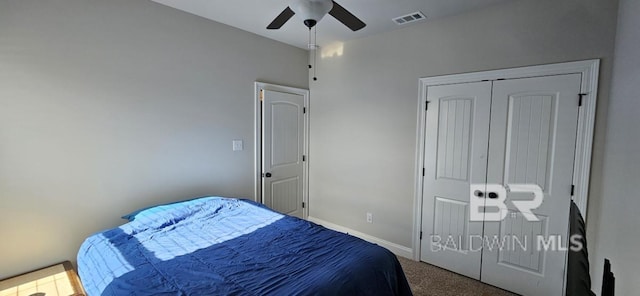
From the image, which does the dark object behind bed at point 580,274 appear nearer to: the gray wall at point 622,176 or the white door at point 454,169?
the gray wall at point 622,176

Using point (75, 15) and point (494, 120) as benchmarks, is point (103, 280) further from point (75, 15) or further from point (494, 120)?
point (494, 120)

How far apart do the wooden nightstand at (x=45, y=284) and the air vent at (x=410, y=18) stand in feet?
11.2

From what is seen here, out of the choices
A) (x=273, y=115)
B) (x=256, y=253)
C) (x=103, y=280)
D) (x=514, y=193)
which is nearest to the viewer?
(x=103, y=280)

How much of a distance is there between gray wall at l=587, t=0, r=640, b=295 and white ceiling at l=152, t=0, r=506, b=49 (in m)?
1.07

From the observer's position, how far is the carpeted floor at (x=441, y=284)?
2.49 m

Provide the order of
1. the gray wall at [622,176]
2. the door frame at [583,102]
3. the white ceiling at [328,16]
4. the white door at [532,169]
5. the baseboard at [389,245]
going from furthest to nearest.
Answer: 1. the baseboard at [389,245]
2. the white ceiling at [328,16]
3. the white door at [532,169]
4. the door frame at [583,102]
5. the gray wall at [622,176]

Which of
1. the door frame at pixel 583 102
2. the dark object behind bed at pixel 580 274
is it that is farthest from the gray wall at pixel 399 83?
the dark object behind bed at pixel 580 274

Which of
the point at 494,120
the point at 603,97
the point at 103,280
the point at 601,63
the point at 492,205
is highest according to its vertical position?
the point at 601,63

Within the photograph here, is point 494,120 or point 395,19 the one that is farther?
point 395,19

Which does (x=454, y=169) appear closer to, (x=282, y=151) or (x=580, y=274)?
(x=282, y=151)

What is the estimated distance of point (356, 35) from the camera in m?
3.23

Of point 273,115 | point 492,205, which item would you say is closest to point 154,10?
point 273,115

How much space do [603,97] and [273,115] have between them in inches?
122

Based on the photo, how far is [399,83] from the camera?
9.98 ft
